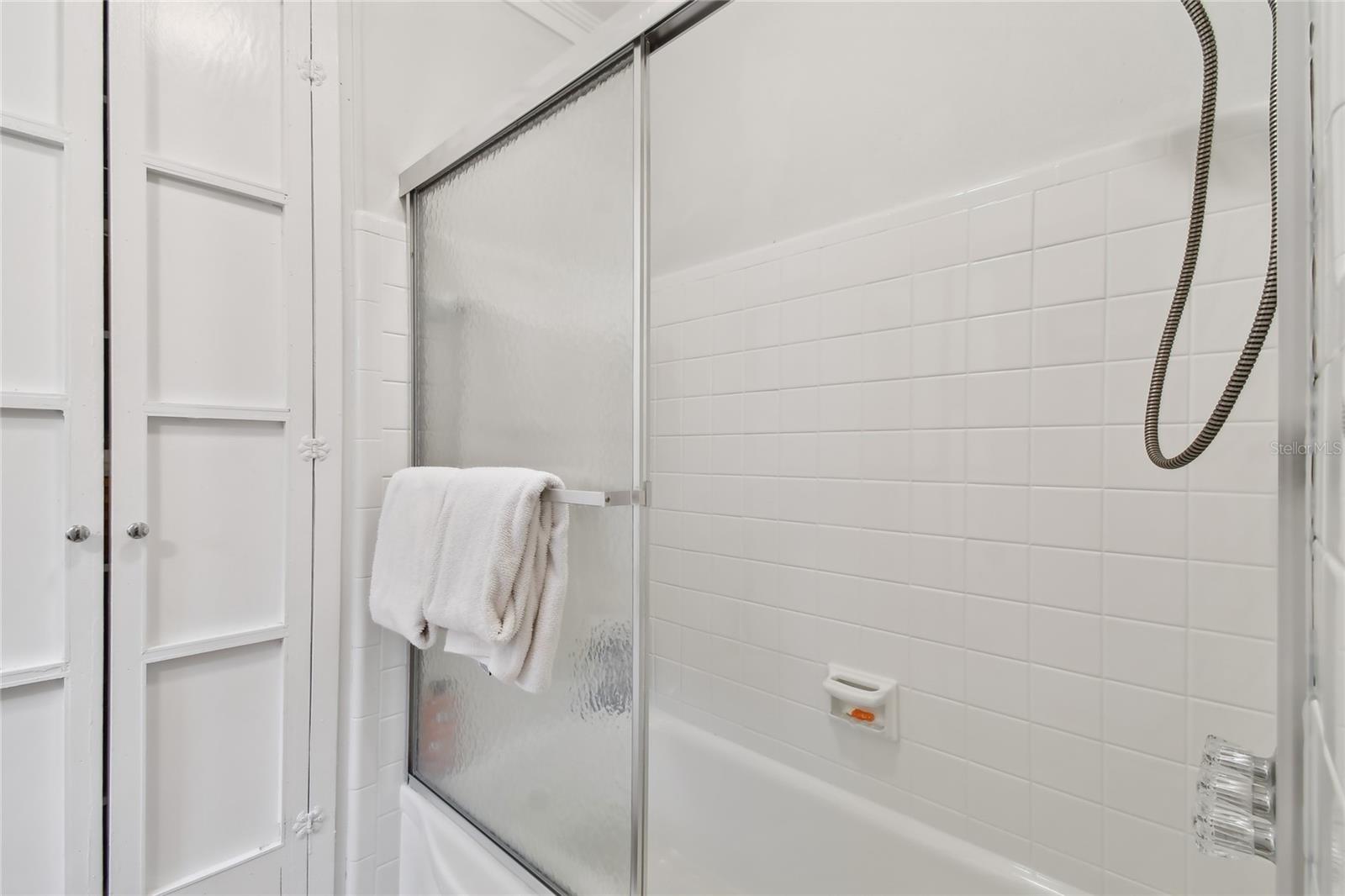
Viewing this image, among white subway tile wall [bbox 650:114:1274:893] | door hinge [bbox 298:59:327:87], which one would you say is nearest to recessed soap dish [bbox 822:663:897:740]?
white subway tile wall [bbox 650:114:1274:893]

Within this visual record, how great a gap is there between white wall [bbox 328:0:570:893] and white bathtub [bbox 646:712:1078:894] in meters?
0.62

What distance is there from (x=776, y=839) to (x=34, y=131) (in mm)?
1927

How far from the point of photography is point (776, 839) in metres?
1.47

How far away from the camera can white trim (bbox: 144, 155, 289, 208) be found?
42.6 inches

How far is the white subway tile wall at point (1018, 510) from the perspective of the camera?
965 mm

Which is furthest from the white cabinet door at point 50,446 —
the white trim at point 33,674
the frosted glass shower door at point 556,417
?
the frosted glass shower door at point 556,417

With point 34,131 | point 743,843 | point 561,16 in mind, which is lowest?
point 743,843

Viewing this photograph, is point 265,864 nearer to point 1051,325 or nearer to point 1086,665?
point 1086,665

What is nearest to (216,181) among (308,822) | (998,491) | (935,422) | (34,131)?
(34,131)

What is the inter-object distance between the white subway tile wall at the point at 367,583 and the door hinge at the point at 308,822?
0.05 metres

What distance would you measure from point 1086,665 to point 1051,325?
0.60 m

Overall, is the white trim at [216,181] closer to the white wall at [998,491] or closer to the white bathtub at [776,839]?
the white wall at [998,491]

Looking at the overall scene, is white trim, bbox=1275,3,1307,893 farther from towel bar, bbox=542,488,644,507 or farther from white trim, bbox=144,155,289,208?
white trim, bbox=144,155,289,208

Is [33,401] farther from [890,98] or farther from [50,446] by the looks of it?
[890,98]
